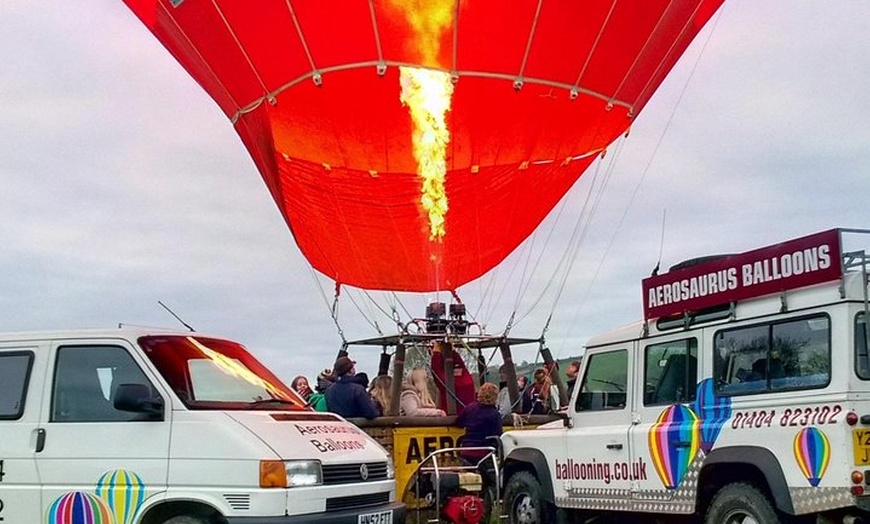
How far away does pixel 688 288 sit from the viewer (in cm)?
841

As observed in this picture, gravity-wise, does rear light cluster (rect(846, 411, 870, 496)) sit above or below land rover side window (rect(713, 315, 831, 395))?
below

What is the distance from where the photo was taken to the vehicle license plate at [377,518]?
6865 millimetres

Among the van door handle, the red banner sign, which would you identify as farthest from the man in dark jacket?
the van door handle

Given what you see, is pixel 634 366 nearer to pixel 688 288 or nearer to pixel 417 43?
pixel 688 288

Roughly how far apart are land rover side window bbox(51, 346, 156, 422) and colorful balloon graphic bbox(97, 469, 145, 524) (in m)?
0.39

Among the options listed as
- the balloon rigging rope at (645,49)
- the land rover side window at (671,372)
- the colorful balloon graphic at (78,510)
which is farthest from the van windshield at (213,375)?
the balloon rigging rope at (645,49)

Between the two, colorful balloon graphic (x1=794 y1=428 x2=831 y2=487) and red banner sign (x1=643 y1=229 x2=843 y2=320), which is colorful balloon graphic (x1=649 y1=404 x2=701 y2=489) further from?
colorful balloon graphic (x1=794 y1=428 x2=831 y2=487)

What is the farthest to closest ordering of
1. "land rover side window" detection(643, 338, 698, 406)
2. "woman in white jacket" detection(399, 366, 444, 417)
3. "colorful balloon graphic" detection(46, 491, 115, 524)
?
"woman in white jacket" detection(399, 366, 444, 417) < "land rover side window" detection(643, 338, 698, 406) < "colorful balloon graphic" detection(46, 491, 115, 524)

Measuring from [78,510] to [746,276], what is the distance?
5017 millimetres

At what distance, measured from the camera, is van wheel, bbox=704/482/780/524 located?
7.37 meters

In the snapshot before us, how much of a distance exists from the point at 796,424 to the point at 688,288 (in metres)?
1.59

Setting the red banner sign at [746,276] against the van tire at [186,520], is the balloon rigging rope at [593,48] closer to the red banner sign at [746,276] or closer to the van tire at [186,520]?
the red banner sign at [746,276]

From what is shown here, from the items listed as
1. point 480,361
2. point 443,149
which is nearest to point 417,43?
point 443,149

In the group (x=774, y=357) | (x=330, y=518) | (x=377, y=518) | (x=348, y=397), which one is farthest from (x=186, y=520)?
(x=348, y=397)
